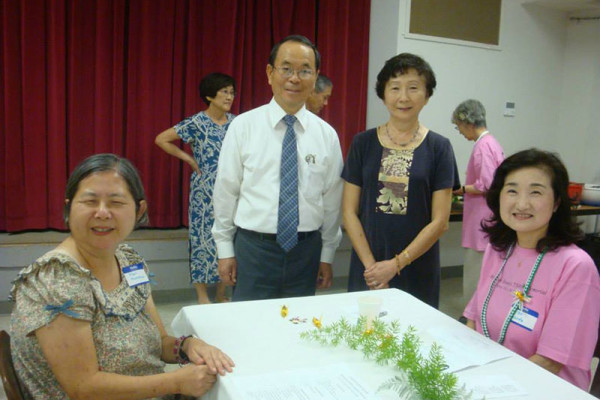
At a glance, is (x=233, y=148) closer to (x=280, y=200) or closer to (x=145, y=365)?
(x=280, y=200)

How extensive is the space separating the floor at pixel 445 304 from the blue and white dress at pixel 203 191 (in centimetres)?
32

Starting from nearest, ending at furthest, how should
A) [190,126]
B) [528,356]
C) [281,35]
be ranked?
[528,356], [190,126], [281,35]

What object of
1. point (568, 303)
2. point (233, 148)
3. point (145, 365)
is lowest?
point (145, 365)

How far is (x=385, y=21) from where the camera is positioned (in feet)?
14.1

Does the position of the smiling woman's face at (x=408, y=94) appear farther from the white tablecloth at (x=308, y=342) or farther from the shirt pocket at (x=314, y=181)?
the white tablecloth at (x=308, y=342)

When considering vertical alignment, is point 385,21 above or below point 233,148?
above

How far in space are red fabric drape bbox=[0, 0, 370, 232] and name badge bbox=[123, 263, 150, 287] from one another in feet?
8.77

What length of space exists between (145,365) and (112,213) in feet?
1.33

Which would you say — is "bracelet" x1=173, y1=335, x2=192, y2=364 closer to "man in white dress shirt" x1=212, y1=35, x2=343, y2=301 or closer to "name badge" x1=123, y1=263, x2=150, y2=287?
"name badge" x1=123, y1=263, x2=150, y2=287

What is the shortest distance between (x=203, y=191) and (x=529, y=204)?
7.79 ft

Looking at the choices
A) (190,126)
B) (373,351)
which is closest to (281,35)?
(190,126)

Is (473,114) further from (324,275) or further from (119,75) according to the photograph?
(119,75)

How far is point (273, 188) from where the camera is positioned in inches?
76.3

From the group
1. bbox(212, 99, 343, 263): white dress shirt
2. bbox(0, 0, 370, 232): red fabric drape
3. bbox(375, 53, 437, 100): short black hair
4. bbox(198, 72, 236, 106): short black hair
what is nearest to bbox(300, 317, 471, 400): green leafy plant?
bbox(212, 99, 343, 263): white dress shirt
